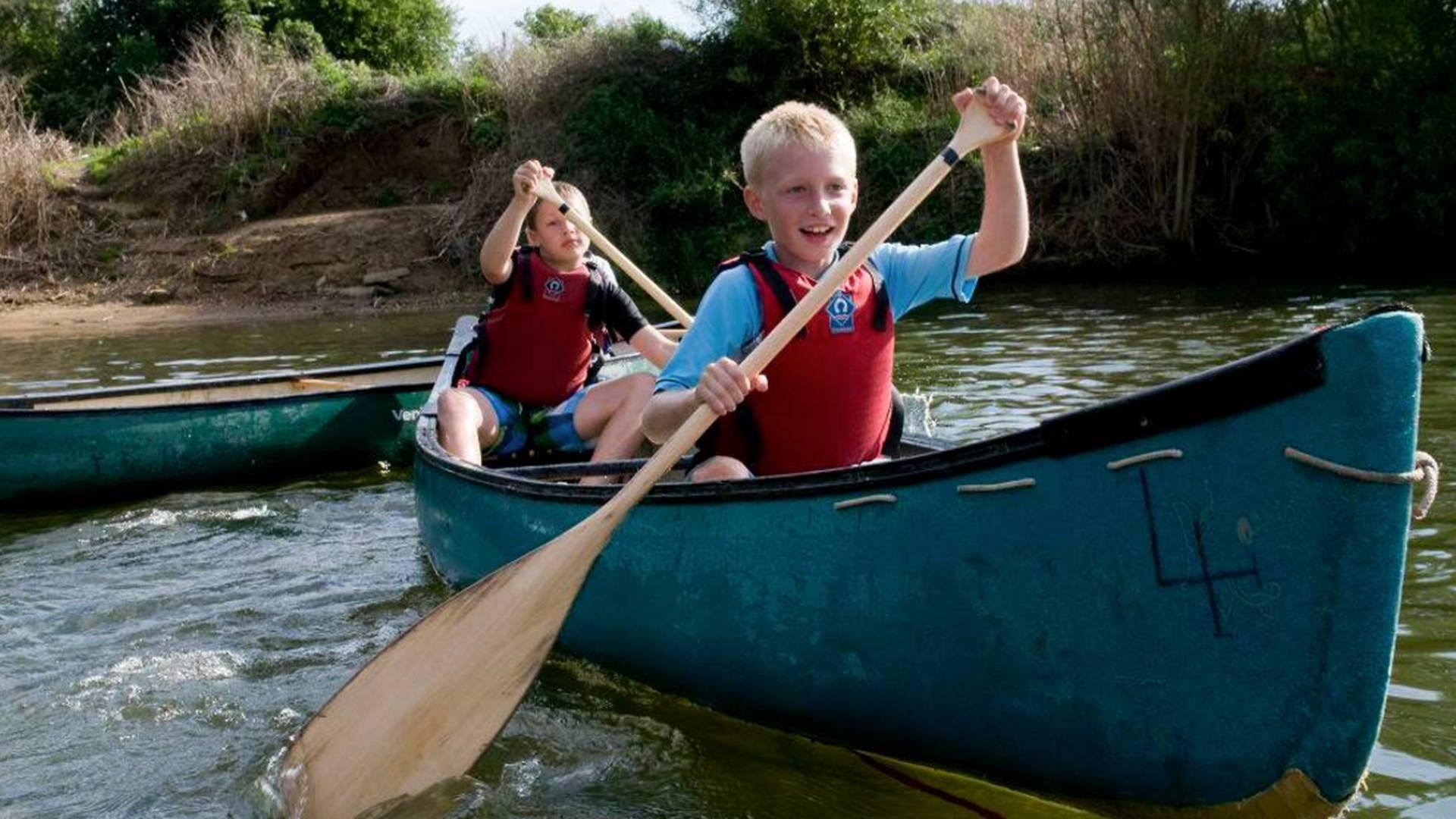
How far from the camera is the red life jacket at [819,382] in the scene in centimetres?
328

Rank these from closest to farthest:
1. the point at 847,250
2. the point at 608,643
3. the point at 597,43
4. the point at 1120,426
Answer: the point at 1120,426 → the point at 847,250 → the point at 608,643 → the point at 597,43

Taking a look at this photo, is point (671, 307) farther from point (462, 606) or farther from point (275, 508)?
point (462, 606)

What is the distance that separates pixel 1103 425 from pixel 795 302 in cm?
104

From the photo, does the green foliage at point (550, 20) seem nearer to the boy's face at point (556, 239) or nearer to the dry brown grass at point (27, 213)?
the dry brown grass at point (27, 213)

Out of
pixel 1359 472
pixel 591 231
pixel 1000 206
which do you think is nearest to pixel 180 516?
pixel 591 231

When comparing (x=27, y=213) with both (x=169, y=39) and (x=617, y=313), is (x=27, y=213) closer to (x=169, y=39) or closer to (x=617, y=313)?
(x=169, y=39)

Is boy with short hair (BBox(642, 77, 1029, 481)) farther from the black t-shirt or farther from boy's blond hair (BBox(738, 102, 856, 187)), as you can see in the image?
the black t-shirt

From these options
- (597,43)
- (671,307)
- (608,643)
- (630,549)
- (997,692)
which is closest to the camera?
(997,692)

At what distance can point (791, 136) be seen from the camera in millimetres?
3219

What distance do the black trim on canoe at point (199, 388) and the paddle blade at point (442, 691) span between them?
3.82m

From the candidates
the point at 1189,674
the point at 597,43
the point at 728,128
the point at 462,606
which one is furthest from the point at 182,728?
the point at 597,43

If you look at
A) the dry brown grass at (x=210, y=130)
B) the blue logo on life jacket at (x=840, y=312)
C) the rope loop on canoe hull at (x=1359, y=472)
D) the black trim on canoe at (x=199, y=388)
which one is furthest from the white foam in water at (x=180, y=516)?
the dry brown grass at (x=210, y=130)

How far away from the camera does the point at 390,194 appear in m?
20.3

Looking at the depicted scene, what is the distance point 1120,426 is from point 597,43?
18.3 meters
